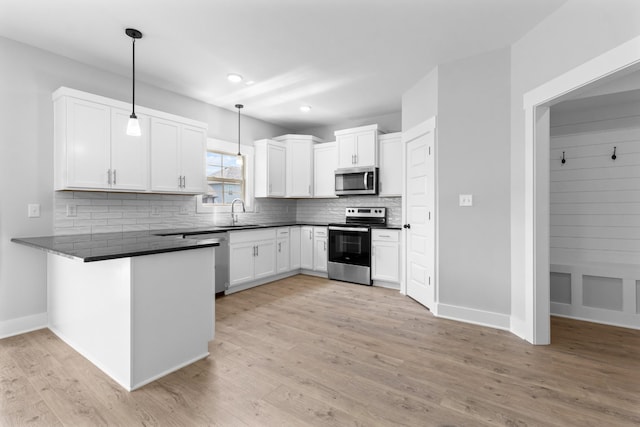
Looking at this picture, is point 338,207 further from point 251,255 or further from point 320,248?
point 251,255

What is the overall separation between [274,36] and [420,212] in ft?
8.11

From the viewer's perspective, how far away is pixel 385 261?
444 centimetres

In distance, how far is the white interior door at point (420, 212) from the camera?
135 inches

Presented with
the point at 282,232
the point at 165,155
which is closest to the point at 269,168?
the point at 282,232

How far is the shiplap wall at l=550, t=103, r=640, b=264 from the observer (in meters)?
3.11

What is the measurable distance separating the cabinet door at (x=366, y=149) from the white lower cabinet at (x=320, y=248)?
4.11ft

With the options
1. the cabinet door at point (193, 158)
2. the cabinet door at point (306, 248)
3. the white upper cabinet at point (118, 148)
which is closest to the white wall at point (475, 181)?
the cabinet door at point (306, 248)

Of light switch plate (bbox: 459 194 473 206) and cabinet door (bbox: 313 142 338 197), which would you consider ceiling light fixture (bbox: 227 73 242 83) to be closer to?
cabinet door (bbox: 313 142 338 197)

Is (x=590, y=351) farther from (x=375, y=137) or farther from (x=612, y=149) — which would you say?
(x=375, y=137)

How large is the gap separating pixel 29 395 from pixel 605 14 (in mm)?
4384

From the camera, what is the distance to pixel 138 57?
3129 millimetres

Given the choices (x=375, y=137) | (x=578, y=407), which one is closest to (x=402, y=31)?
(x=375, y=137)

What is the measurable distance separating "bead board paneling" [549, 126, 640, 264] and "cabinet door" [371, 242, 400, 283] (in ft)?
5.93

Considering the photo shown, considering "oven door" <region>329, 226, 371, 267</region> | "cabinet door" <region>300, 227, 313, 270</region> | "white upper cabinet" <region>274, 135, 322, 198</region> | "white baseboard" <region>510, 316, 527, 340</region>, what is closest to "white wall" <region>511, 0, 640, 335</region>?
"white baseboard" <region>510, 316, 527, 340</region>
